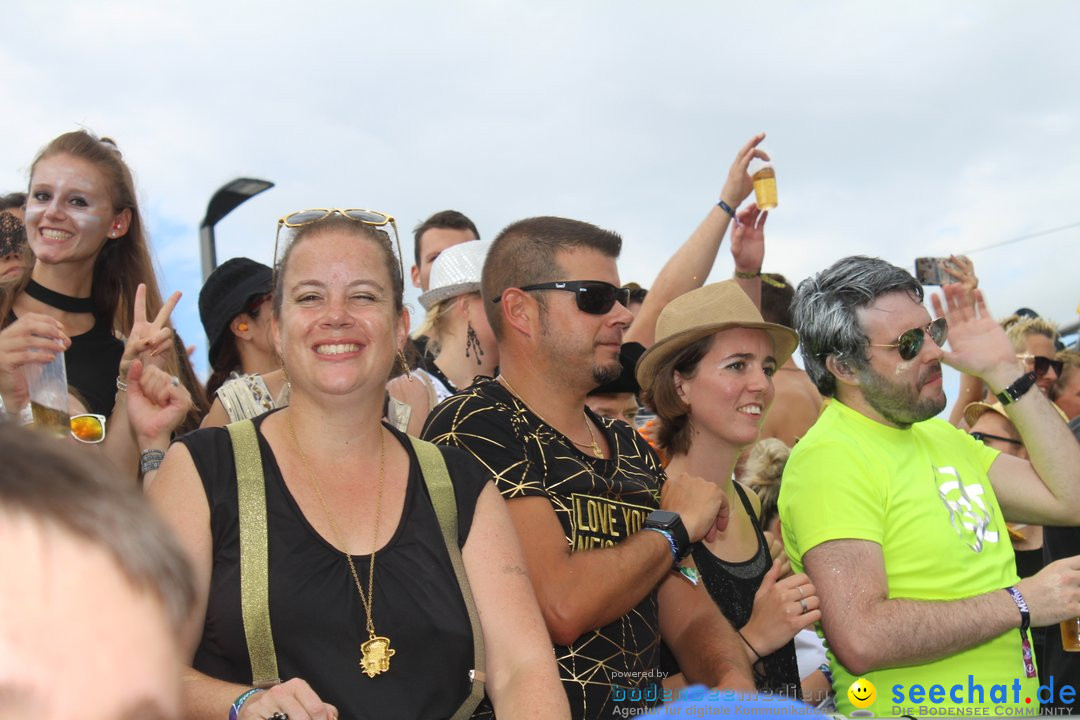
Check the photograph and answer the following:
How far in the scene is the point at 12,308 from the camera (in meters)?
3.79

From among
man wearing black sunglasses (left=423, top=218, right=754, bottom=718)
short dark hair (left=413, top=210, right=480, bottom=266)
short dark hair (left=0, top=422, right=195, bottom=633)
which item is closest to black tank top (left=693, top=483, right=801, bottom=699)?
man wearing black sunglasses (left=423, top=218, right=754, bottom=718)

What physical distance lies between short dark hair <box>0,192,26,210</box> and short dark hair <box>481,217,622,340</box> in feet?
6.10

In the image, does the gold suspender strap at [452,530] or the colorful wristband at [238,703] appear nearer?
the colorful wristband at [238,703]

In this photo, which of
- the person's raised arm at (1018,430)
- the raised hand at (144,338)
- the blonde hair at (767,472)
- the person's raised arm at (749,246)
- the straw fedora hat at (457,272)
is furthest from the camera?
the person's raised arm at (749,246)

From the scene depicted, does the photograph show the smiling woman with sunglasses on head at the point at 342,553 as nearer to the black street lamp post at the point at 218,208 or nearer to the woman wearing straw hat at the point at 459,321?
the woman wearing straw hat at the point at 459,321

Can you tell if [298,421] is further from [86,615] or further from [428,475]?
[86,615]

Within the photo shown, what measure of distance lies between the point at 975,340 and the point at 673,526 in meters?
1.83

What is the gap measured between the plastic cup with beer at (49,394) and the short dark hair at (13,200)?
1.29 meters

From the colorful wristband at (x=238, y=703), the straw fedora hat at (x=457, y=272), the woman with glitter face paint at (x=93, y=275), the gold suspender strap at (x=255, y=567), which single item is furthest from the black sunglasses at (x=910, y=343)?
the colorful wristband at (x=238, y=703)

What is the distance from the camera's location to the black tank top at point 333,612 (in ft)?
7.93

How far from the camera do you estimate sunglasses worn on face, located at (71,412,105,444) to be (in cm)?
336

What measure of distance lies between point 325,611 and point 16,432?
6.12 ft

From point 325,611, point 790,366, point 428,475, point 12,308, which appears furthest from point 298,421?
point 790,366

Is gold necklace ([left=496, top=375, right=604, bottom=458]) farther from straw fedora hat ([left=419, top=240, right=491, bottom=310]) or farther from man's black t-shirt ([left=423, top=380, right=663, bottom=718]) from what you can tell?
Answer: straw fedora hat ([left=419, top=240, right=491, bottom=310])
